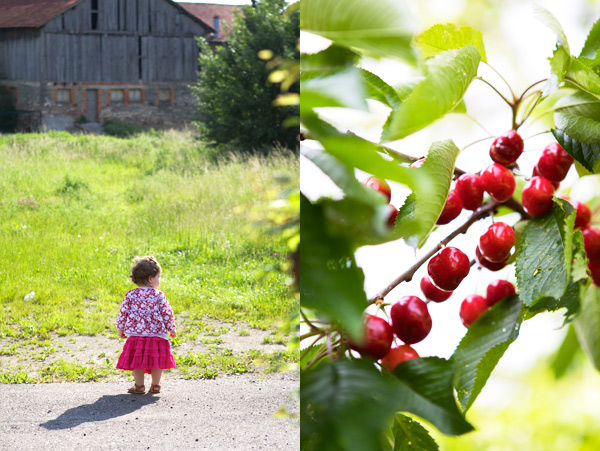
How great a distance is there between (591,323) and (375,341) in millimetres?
231

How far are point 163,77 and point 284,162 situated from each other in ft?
2.83

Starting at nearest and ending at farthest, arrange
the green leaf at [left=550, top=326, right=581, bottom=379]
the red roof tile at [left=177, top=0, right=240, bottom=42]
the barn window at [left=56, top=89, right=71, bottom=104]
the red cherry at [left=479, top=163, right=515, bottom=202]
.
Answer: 1. the red cherry at [left=479, top=163, right=515, bottom=202]
2. the green leaf at [left=550, top=326, right=581, bottom=379]
3. the barn window at [left=56, top=89, right=71, bottom=104]
4. the red roof tile at [left=177, top=0, right=240, bottom=42]

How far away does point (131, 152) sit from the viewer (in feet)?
6.60

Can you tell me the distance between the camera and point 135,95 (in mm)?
1982

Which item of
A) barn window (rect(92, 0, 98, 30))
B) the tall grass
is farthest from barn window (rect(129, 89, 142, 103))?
barn window (rect(92, 0, 98, 30))

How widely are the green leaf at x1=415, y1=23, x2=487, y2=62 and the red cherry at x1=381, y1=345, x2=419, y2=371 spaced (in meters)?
0.16

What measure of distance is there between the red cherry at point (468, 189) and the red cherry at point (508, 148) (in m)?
0.04

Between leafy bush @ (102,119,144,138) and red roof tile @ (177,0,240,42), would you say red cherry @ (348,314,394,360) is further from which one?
red roof tile @ (177,0,240,42)

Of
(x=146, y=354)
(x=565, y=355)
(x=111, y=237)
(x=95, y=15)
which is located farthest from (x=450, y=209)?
(x=95, y=15)

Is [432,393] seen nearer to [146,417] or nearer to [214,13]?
[146,417]

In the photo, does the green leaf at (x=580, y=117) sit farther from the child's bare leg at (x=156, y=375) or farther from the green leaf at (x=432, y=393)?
the child's bare leg at (x=156, y=375)

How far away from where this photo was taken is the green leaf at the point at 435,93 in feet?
0.43

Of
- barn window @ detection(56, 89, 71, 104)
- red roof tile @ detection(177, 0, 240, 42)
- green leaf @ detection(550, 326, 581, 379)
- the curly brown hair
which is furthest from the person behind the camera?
red roof tile @ detection(177, 0, 240, 42)

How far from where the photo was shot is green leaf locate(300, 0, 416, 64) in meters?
0.09
